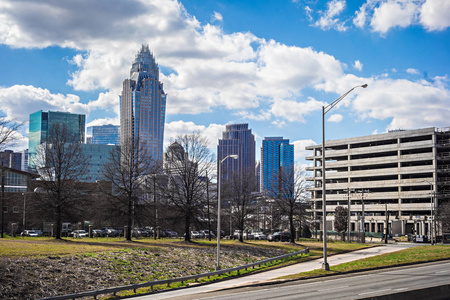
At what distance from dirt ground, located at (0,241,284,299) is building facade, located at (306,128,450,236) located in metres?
73.1

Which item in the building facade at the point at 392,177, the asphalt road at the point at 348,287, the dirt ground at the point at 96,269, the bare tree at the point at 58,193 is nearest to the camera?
the asphalt road at the point at 348,287

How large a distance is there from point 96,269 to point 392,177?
10458 centimetres

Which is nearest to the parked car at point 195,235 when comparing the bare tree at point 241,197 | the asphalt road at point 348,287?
the bare tree at point 241,197

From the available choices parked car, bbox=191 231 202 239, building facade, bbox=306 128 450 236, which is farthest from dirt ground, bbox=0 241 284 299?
building facade, bbox=306 128 450 236

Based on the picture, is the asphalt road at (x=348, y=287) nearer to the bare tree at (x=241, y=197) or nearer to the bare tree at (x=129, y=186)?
the bare tree at (x=129, y=186)

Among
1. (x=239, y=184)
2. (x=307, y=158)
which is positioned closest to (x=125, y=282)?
(x=239, y=184)

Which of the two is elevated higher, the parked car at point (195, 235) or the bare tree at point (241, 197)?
the bare tree at point (241, 197)

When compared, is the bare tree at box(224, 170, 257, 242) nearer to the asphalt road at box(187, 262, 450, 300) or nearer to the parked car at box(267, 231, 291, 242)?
the parked car at box(267, 231, 291, 242)

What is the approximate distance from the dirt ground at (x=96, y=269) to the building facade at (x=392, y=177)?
240ft

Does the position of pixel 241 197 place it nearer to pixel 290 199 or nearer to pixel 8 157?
pixel 290 199

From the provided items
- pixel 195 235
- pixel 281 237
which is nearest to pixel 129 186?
pixel 281 237

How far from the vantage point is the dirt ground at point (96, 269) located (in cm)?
2677

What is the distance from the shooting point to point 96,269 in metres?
32.8

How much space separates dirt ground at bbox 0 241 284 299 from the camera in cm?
2677
